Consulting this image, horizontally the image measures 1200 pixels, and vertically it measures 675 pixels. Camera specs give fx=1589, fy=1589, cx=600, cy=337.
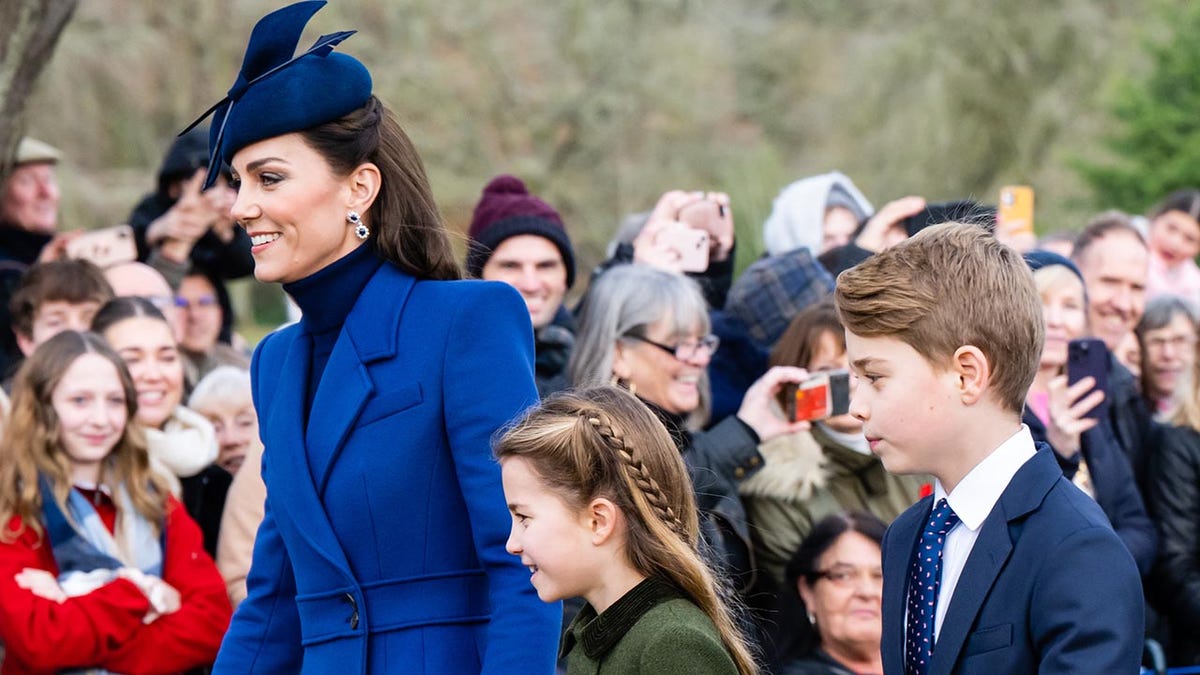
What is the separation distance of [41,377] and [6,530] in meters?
0.51

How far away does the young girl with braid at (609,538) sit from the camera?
256 cm

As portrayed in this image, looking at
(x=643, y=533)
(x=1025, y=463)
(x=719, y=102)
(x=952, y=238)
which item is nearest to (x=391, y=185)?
(x=643, y=533)

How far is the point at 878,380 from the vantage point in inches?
97.0

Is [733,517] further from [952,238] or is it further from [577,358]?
[952,238]

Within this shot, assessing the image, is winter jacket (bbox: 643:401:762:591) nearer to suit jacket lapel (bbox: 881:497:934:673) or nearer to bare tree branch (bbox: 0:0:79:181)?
suit jacket lapel (bbox: 881:497:934:673)

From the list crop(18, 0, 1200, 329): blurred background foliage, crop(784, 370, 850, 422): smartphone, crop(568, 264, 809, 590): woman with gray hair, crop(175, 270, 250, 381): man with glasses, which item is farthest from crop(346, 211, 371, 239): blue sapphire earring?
crop(18, 0, 1200, 329): blurred background foliage

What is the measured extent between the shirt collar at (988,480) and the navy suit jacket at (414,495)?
689 mm

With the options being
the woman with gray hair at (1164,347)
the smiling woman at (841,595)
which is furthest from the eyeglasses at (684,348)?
the woman with gray hair at (1164,347)

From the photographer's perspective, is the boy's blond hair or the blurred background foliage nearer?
the boy's blond hair

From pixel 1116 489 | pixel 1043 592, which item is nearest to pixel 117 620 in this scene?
pixel 1043 592

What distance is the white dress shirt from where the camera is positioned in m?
2.43

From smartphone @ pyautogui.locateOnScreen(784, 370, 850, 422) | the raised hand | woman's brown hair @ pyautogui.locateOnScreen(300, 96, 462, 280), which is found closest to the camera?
woman's brown hair @ pyautogui.locateOnScreen(300, 96, 462, 280)

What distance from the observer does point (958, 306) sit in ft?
7.97

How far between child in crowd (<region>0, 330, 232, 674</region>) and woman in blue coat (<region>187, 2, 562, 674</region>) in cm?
178
